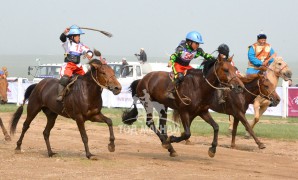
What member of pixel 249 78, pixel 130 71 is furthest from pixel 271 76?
pixel 130 71

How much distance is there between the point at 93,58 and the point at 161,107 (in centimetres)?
219

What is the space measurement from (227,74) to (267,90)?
11.5ft

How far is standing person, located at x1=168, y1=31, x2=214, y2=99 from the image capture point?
40.8 feet

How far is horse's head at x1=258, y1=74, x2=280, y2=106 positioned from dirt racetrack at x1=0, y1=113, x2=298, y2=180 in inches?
48.6

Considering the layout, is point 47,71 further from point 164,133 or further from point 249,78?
point 164,133

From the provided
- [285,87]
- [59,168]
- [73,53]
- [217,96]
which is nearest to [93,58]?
[73,53]

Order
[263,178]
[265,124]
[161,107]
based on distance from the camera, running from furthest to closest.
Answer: [265,124]
[161,107]
[263,178]

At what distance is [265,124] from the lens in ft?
73.6

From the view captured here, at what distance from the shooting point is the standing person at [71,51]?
12633 mm

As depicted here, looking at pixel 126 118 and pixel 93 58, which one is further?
pixel 126 118

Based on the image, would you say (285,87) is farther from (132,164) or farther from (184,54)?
(132,164)

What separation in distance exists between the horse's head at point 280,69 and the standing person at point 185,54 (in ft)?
13.0

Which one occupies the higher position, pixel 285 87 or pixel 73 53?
pixel 73 53

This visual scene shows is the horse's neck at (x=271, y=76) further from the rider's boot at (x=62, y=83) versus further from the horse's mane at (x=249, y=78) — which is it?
the rider's boot at (x=62, y=83)
